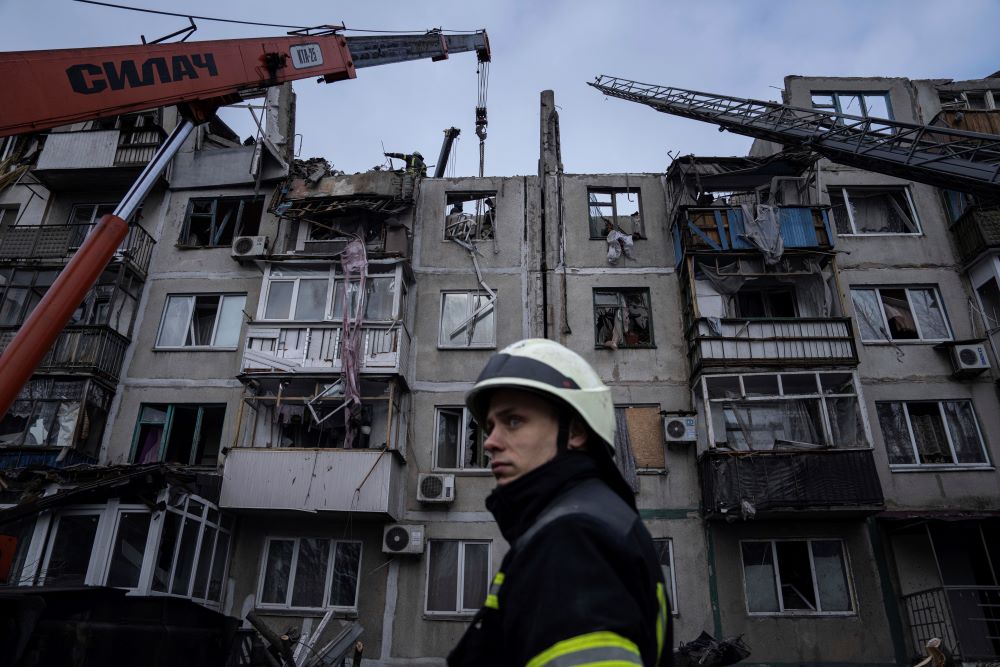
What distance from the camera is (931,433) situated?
17062mm

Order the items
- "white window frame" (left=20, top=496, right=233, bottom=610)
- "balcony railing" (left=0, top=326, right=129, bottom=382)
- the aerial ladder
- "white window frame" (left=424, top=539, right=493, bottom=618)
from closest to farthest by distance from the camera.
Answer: the aerial ladder < "white window frame" (left=20, top=496, right=233, bottom=610) < "white window frame" (left=424, top=539, right=493, bottom=618) < "balcony railing" (left=0, top=326, right=129, bottom=382)

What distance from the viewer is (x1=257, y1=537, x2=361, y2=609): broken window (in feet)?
53.6

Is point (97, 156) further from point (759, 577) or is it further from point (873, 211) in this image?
point (873, 211)

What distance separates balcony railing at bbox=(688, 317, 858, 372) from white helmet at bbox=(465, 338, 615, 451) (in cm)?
1555

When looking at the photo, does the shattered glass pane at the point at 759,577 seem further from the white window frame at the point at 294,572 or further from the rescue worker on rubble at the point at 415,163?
the rescue worker on rubble at the point at 415,163

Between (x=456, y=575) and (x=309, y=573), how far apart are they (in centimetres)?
354

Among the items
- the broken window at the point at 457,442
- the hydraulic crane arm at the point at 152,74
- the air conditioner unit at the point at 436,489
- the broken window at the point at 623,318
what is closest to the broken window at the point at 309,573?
the air conditioner unit at the point at 436,489

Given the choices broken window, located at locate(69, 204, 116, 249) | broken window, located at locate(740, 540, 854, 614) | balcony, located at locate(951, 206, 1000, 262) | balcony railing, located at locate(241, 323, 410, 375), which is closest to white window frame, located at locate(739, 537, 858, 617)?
broken window, located at locate(740, 540, 854, 614)

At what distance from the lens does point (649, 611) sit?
71.2 inches

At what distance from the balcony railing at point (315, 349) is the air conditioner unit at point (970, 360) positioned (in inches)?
545

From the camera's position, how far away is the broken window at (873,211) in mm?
19625

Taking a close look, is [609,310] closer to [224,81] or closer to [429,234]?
[429,234]

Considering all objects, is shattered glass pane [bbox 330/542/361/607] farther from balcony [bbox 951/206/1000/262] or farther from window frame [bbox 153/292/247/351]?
balcony [bbox 951/206/1000/262]

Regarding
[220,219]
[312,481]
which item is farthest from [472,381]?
[220,219]
